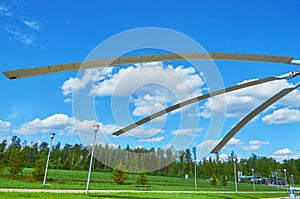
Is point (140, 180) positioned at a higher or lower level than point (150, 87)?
lower

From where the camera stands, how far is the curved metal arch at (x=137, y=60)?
153 inches

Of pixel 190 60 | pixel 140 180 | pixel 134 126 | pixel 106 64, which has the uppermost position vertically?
pixel 190 60

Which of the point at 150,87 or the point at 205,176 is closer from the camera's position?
the point at 150,87

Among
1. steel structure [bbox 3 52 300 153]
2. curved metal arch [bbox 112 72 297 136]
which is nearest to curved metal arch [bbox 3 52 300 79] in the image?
steel structure [bbox 3 52 300 153]

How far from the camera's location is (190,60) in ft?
16.8

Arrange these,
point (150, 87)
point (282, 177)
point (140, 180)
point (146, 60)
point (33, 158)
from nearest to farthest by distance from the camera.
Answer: point (146, 60) < point (150, 87) < point (140, 180) < point (33, 158) < point (282, 177)

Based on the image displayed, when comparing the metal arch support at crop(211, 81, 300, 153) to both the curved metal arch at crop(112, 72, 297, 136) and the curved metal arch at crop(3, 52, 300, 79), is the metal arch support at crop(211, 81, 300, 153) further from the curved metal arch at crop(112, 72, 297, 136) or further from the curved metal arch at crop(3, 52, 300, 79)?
the curved metal arch at crop(3, 52, 300, 79)

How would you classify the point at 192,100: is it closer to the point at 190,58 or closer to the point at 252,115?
the point at 190,58

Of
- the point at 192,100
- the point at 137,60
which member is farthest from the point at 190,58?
the point at 192,100

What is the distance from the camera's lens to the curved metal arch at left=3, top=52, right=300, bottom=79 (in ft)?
12.8

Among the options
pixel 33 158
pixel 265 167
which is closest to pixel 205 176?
pixel 265 167

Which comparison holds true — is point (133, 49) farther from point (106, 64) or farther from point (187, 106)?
point (187, 106)

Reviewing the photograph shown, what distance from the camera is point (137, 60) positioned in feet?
15.5

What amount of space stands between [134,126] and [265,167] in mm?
74965
